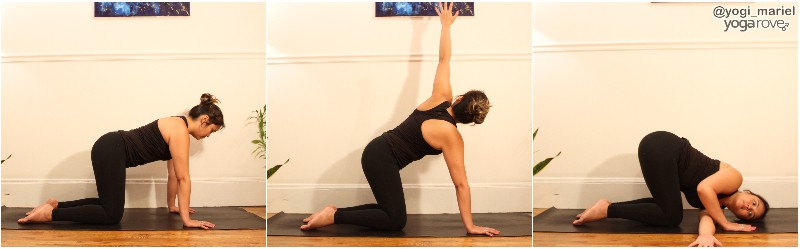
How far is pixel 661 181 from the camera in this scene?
3.21m

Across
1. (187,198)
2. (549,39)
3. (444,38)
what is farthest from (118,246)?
(549,39)

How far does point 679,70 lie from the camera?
3594 mm

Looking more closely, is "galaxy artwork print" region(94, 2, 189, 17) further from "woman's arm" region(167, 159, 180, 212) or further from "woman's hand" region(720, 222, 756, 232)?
"woman's hand" region(720, 222, 756, 232)

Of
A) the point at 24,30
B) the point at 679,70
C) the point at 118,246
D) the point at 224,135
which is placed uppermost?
the point at 24,30

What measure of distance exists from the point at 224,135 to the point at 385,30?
3.50 ft

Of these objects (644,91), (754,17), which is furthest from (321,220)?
(754,17)

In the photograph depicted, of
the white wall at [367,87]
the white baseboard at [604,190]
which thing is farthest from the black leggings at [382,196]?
the white baseboard at [604,190]

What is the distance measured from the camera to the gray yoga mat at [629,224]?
3164 mm

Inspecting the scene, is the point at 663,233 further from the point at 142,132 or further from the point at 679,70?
the point at 142,132

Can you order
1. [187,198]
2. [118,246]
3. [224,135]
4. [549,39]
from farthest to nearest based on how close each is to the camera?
[224,135], [549,39], [187,198], [118,246]

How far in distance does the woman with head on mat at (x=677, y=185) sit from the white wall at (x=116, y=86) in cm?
189

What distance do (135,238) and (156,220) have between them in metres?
0.35

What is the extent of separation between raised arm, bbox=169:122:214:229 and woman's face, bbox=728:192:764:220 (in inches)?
99.9

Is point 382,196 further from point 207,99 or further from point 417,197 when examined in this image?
point 207,99
